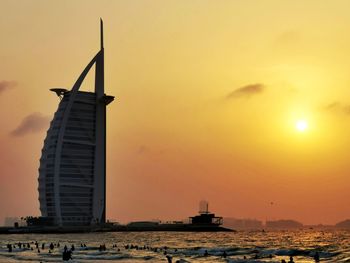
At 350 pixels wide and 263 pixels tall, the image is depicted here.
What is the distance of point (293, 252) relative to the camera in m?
104

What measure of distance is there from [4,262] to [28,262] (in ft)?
10.0

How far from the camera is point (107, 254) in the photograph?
99562mm

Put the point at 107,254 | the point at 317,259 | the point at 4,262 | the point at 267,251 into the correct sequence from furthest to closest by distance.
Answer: the point at 267,251 < the point at 107,254 < the point at 317,259 < the point at 4,262

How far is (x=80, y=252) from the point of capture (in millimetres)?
102875

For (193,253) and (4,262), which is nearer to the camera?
(4,262)

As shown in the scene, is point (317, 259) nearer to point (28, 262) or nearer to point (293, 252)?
point (293, 252)

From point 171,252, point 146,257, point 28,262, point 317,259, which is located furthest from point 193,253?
point 28,262

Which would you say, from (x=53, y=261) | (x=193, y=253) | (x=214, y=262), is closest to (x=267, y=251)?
(x=193, y=253)

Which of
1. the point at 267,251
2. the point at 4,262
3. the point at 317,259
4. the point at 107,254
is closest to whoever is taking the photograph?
the point at 4,262

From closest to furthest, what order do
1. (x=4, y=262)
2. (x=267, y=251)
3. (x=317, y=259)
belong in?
1. (x=4, y=262)
2. (x=317, y=259)
3. (x=267, y=251)

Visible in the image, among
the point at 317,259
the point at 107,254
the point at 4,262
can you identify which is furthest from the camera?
the point at 107,254

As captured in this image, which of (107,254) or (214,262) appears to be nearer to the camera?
(214,262)

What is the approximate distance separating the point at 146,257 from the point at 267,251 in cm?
2501

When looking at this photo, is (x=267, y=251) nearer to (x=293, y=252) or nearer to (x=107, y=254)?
(x=293, y=252)
